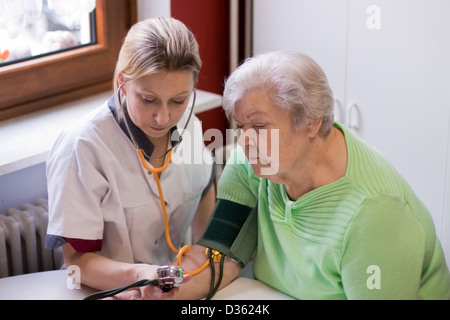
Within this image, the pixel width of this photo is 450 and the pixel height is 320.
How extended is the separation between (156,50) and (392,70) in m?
0.93

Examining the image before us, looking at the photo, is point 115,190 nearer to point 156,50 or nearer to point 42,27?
point 156,50

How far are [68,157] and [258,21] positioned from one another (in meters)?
1.15

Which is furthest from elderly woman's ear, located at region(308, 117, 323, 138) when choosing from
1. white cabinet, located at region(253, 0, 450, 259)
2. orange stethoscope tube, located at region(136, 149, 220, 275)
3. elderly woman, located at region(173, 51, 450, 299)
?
white cabinet, located at region(253, 0, 450, 259)

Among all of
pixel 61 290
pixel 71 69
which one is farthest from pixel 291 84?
pixel 71 69

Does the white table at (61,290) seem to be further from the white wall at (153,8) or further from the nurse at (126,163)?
the white wall at (153,8)

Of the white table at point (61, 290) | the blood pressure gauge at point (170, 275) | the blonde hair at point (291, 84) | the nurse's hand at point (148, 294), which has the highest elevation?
the blonde hair at point (291, 84)

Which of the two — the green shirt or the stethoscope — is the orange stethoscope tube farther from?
the green shirt

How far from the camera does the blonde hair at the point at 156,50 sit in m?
1.69

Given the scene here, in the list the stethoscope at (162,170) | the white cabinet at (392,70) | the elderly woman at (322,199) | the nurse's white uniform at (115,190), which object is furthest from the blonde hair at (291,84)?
the white cabinet at (392,70)

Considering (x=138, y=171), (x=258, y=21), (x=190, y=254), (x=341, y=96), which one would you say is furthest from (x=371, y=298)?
(x=258, y=21)

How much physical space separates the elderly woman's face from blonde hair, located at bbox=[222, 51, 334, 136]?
2cm

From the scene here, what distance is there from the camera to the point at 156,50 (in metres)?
1.69

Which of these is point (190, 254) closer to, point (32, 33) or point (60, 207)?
point (60, 207)

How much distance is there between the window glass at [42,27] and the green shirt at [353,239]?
96 centimetres
